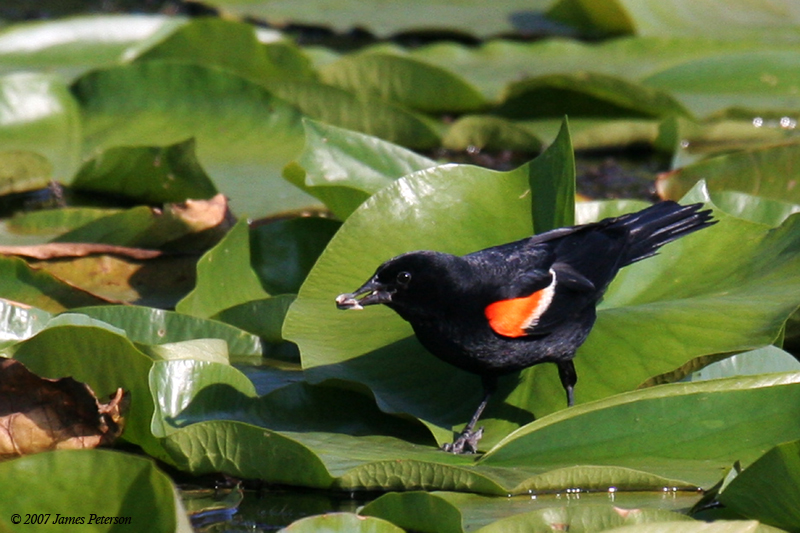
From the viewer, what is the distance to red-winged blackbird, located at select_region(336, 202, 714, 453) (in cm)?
234

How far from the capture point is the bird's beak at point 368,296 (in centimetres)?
228

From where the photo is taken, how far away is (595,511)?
1.60 meters

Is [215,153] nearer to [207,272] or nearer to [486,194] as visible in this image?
[207,272]

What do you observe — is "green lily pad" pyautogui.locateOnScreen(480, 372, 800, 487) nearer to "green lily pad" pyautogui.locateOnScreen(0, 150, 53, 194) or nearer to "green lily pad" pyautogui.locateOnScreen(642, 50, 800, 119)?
"green lily pad" pyautogui.locateOnScreen(0, 150, 53, 194)

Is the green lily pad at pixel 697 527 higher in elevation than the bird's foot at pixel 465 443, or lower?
higher

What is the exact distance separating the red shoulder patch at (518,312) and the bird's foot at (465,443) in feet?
0.89

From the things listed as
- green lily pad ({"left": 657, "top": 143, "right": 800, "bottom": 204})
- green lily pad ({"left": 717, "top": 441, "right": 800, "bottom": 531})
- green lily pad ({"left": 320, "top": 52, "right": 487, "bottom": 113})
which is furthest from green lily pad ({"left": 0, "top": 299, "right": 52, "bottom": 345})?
green lily pad ({"left": 320, "top": 52, "right": 487, "bottom": 113})

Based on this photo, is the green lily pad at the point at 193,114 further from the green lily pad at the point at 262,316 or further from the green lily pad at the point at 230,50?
the green lily pad at the point at 262,316

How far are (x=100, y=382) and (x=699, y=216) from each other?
1.49m

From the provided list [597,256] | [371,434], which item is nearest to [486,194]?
[597,256]

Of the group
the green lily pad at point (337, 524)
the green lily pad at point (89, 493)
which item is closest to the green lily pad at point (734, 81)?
the green lily pad at point (337, 524)

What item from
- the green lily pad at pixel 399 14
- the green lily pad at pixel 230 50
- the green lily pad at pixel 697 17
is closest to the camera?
the green lily pad at pixel 230 50

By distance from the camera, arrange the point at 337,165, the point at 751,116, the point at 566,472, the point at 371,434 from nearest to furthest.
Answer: the point at 566,472, the point at 371,434, the point at 337,165, the point at 751,116

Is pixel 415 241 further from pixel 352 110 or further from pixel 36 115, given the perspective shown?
pixel 36 115
